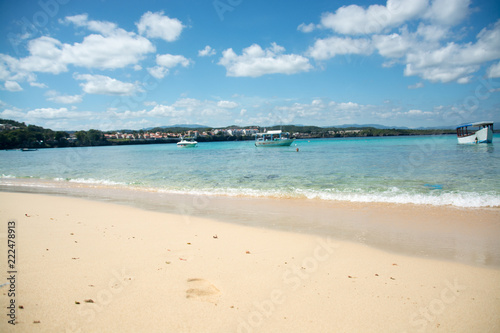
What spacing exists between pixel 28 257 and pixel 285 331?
5.05 metres

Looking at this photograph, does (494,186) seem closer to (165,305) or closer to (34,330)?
(165,305)

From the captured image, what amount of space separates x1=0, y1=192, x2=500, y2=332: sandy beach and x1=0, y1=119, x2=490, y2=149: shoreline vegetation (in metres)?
121

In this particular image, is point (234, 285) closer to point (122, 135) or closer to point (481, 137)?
point (481, 137)

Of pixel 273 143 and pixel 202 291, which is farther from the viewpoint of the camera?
pixel 273 143

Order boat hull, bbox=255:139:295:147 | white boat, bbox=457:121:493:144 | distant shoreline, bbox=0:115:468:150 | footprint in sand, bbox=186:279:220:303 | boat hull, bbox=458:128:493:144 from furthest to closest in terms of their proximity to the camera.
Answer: distant shoreline, bbox=0:115:468:150 → boat hull, bbox=255:139:295:147 → boat hull, bbox=458:128:493:144 → white boat, bbox=457:121:493:144 → footprint in sand, bbox=186:279:220:303

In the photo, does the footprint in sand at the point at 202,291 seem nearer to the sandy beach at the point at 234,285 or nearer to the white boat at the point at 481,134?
the sandy beach at the point at 234,285

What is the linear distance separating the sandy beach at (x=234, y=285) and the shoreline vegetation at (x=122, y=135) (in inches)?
4762

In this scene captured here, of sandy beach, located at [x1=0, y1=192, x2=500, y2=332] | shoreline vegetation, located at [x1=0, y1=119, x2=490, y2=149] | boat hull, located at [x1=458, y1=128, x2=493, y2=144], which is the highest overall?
shoreline vegetation, located at [x1=0, y1=119, x2=490, y2=149]

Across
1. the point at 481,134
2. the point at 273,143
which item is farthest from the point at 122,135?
the point at 481,134

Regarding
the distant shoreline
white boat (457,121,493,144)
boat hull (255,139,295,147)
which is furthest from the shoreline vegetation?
white boat (457,121,493,144)

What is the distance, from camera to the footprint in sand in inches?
149

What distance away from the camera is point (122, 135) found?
171250 mm

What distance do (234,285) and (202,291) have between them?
1.73ft

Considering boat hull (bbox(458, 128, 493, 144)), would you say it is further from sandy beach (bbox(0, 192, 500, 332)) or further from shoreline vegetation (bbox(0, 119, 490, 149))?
shoreline vegetation (bbox(0, 119, 490, 149))
